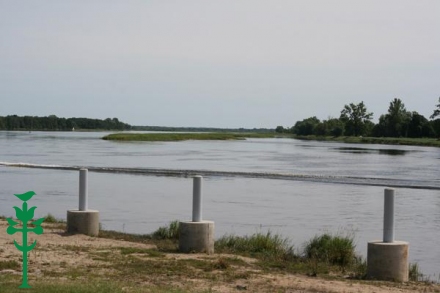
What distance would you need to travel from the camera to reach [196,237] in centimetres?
1188

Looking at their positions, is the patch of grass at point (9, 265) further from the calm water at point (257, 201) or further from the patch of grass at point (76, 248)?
the calm water at point (257, 201)

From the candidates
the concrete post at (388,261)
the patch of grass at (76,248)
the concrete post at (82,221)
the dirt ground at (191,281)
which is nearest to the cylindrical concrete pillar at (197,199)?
the dirt ground at (191,281)

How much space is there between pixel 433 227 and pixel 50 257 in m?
14.5

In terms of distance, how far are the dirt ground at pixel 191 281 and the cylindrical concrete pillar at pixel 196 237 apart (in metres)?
0.20

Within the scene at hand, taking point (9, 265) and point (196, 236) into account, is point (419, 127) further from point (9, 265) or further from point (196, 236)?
point (9, 265)

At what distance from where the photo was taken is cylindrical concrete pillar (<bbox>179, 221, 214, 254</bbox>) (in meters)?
11.9

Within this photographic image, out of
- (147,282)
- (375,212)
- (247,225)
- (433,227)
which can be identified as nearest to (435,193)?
(375,212)

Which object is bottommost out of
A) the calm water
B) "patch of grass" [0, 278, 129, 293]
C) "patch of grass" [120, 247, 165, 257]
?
the calm water

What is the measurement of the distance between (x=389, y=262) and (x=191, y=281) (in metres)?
2.90

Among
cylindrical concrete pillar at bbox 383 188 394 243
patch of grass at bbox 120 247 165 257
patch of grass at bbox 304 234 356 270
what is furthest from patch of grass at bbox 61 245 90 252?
cylindrical concrete pillar at bbox 383 188 394 243

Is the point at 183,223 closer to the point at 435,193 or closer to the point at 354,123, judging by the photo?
the point at 435,193

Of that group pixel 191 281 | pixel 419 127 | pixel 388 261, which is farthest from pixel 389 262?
pixel 419 127

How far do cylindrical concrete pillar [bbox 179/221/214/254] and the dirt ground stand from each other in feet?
0.66

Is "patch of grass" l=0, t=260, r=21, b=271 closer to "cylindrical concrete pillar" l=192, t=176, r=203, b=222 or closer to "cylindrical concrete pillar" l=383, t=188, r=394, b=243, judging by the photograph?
"cylindrical concrete pillar" l=192, t=176, r=203, b=222
